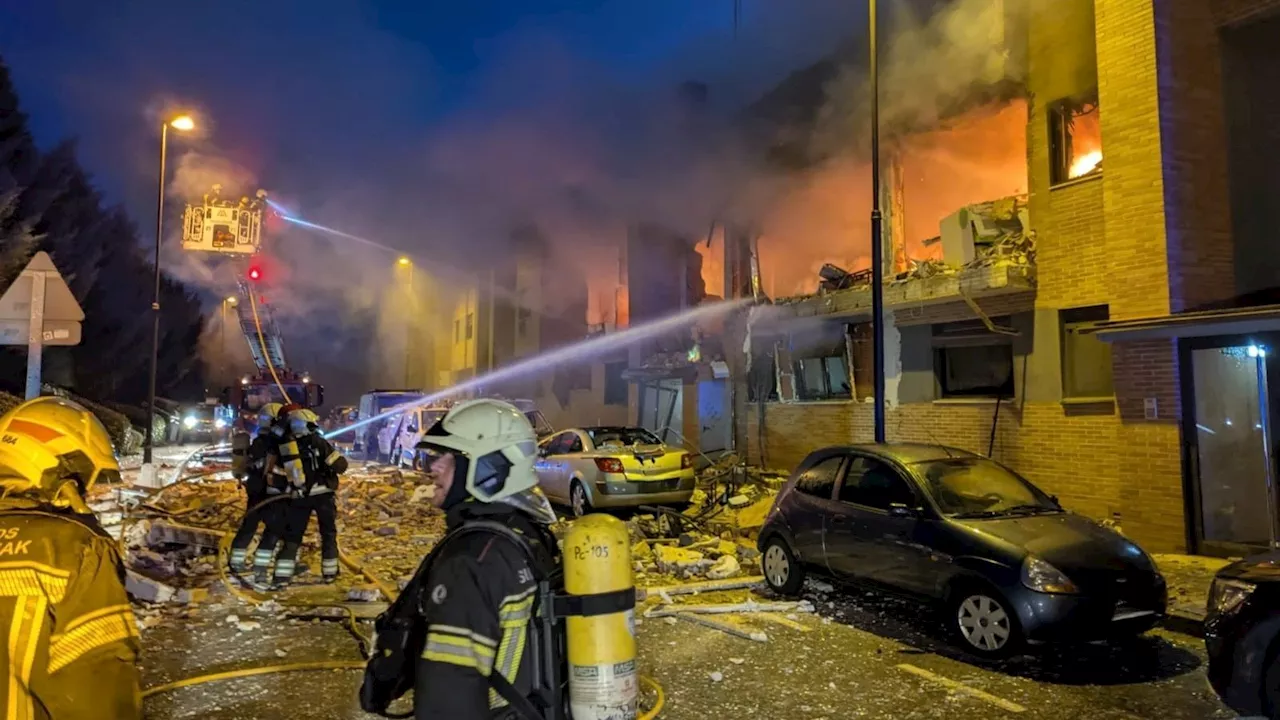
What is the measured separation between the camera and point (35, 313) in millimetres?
6074

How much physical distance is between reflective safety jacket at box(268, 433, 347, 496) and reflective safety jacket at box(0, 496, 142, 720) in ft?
17.9

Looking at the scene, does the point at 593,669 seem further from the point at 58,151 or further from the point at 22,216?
the point at 58,151

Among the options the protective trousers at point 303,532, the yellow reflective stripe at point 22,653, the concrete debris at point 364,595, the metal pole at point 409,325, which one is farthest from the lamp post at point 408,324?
the yellow reflective stripe at point 22,653

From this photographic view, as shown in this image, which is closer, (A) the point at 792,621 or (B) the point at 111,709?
(B) the point at 111,709

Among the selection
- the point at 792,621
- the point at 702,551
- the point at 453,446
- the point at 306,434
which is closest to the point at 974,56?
the point at 702,551

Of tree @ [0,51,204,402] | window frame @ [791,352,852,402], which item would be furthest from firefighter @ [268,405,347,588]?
tree @ [0,51,204,402]

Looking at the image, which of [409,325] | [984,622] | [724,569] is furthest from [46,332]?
[409,325]

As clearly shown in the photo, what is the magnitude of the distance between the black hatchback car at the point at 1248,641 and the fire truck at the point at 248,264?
2050cm

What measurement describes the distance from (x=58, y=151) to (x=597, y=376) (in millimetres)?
21194

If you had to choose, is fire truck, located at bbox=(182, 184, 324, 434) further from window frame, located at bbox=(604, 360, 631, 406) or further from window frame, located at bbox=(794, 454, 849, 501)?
window frame, located at bbox=(794, 454, 849, 501)

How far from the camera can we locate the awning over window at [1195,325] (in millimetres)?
6953

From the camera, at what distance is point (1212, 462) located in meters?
8.00

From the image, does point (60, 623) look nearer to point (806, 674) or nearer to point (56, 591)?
point (56, 591)

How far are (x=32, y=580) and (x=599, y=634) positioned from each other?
49.9 inches
